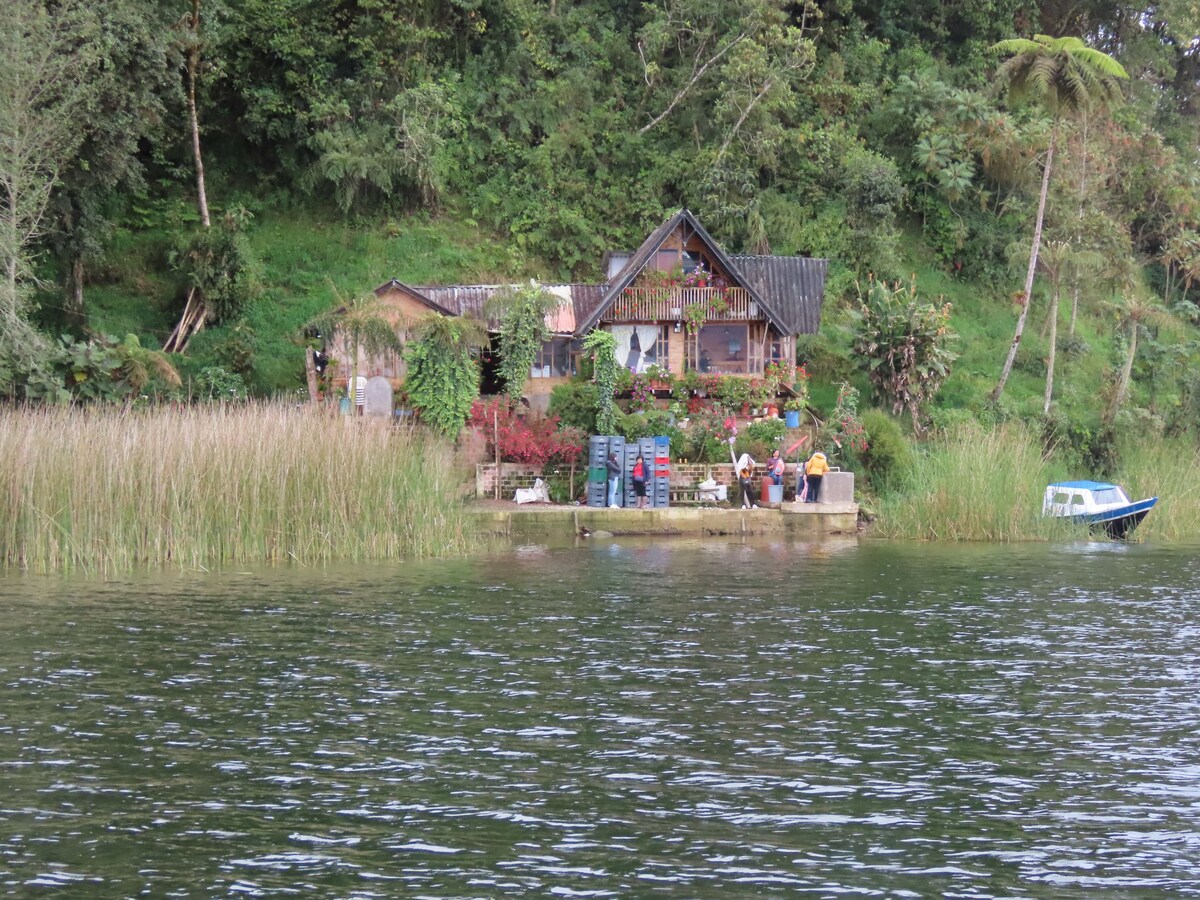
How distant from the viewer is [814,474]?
32.9 meters

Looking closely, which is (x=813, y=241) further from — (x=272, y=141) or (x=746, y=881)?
(x=746, y=881)

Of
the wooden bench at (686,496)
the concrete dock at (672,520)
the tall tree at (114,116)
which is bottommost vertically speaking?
the concrete dock at (672,520)

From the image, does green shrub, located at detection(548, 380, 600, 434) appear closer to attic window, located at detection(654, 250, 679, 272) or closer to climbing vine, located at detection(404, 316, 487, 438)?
climbing vine, located at detection(404, 316, 487, 438)

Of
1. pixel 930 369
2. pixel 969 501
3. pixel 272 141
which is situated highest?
pixel 272 141

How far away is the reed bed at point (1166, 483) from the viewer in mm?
32250

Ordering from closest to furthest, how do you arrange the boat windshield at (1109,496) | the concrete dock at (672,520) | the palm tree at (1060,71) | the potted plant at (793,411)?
the concrete dock at (672,520) → the boat windshield at (1109,496) → the potted plant at (793,411) → the palm tree at (1060,71)

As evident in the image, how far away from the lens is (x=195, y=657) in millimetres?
15891

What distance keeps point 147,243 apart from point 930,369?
2510cm

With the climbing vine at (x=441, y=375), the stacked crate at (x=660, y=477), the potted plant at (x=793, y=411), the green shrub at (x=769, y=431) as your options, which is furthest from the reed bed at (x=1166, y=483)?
the climbing vine at (x=441, y=375)

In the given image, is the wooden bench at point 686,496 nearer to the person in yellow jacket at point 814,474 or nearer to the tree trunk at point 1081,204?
the person in yellow jacket at point 814,474

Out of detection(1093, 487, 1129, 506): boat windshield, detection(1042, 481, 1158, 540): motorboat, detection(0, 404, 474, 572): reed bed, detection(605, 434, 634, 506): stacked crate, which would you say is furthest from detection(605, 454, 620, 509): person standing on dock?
detection(1093, 487, 1129, 506): boat windshield

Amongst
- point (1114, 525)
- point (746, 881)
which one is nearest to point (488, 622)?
point (746, 881)

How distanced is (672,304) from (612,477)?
875 centimetres

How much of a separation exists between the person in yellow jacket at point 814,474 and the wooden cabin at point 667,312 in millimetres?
7154
